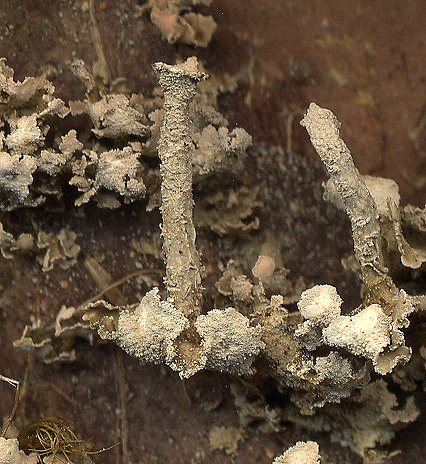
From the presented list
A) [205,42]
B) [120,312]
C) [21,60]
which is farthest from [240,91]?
[120,312]

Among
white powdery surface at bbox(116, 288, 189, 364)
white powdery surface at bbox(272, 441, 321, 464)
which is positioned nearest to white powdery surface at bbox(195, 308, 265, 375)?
white powdery surface at bbox(116, 288, 189, 364)

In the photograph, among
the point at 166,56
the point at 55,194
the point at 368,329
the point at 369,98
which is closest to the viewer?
the point at 368,329

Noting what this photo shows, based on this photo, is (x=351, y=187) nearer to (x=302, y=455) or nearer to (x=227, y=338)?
(x=227, y=338)

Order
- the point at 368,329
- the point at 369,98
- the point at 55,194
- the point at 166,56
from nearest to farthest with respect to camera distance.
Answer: the point at 368,329 < the point at 55,194 < the point at 166,56 < the point at 369,98

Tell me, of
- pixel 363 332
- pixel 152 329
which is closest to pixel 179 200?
pixel 152 329

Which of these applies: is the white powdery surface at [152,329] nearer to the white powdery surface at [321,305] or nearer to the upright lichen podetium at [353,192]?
the white powdery surface at [321,305]

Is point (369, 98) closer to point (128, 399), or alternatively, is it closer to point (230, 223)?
point (230, 223)

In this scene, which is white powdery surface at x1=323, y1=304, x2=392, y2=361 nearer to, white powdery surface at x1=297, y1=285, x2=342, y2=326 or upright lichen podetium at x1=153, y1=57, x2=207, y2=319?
white powdery surface at x1=297, y1=285, x2=342, y2=326
